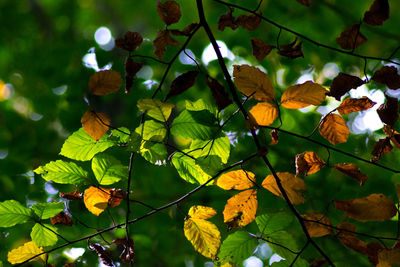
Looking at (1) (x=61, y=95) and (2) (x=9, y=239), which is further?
(1) (x=61, y=95)

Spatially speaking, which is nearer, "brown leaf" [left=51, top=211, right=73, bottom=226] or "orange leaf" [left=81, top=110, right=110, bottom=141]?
"orange leaf" [left=81, top=110, right=110, bottom=141]

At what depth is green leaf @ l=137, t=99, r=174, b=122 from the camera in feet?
2.28

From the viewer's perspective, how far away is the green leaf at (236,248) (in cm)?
85

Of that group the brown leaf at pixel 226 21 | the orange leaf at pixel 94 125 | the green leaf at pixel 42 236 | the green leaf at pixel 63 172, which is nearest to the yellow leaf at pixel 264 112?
the brown leaf at pixel 226 21

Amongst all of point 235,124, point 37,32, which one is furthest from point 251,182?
point 37,32

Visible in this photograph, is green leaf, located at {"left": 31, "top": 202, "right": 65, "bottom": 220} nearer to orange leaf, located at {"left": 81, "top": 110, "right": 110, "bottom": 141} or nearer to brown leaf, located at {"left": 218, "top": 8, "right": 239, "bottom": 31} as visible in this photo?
orange leaf, located at {"left": 81, "top": 110, "right": 110, "bottom": 141}

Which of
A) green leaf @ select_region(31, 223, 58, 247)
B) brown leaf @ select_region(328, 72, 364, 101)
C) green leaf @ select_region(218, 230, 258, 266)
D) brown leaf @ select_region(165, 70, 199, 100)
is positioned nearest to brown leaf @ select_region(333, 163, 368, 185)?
brown leaf @ select_region(328, 72, 364, 101)

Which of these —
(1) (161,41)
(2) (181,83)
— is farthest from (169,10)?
(2) (181,83)

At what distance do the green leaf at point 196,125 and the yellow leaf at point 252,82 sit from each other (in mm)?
100

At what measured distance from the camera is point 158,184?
63.7 inches

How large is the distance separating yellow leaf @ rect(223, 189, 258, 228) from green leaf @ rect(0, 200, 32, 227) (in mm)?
519

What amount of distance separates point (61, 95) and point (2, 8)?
167cm

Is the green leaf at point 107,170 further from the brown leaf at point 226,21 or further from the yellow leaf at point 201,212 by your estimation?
the brown leaf at point 226,21

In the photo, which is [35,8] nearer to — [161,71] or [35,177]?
[161,71]
